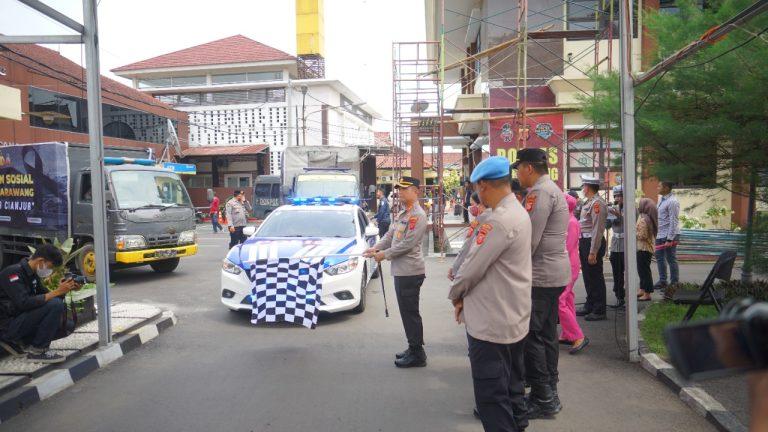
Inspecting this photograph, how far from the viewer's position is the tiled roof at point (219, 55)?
44.1 m

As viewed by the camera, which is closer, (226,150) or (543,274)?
(543,274)

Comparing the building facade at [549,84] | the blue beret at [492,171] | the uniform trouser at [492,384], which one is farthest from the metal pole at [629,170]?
the building facade at [549,84]

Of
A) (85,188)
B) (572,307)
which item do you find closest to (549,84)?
(572,307)

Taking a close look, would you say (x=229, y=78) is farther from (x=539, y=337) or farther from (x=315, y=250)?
(x=539, y=337)

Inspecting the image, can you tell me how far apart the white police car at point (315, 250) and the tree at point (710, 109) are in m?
4.16

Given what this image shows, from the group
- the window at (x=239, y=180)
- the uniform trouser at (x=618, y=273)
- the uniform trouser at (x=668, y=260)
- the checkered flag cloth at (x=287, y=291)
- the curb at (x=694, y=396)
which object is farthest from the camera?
the window at (x=239, y=180)

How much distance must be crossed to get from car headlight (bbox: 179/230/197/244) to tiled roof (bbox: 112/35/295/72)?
32771 mm

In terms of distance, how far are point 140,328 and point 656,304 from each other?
7.02 m

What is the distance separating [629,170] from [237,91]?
4149 centimetres

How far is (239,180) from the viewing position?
133 feet

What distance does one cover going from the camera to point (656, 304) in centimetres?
819

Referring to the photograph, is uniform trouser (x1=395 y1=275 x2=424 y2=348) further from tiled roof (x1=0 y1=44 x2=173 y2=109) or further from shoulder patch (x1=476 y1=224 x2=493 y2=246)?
tiled roof (x1=0 y1=44 x2=173 y2=109)

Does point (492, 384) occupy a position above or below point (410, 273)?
below

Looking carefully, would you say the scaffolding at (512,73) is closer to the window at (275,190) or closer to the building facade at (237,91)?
the window at (275,190)
